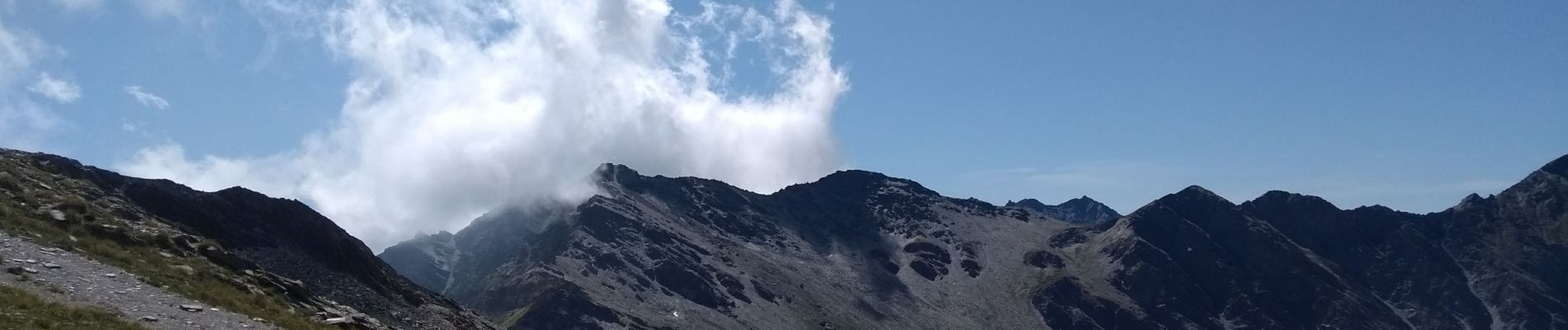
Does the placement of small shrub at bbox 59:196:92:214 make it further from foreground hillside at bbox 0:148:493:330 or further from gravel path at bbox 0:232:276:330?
gravel path at bbox 0:232:276:330

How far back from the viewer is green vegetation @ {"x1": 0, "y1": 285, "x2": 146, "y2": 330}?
35.2 meters

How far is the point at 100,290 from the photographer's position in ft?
146

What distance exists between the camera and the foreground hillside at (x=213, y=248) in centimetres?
5109

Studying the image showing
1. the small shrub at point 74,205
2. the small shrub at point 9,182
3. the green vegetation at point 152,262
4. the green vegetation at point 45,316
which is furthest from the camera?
the small shrub at point 9,182

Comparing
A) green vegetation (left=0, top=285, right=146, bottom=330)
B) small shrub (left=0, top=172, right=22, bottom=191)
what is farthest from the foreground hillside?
green vegetation (left=0, top=285, right=146, bottom=330)

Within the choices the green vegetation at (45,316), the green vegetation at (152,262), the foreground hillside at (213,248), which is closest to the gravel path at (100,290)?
the foreground hillside at (213,248)

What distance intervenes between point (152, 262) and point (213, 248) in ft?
37.4

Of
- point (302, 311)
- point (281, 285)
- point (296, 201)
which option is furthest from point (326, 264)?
point (302, 311)

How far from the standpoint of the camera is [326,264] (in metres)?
95.8

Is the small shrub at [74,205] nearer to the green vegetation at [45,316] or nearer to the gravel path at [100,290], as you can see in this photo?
the gravel path at [100,290]

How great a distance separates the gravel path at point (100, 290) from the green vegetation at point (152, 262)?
1102 mm

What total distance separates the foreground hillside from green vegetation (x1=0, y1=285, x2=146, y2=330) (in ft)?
6.34

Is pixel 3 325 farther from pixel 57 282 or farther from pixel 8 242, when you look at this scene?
pixel 8 242

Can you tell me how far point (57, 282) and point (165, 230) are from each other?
24.1 meters
